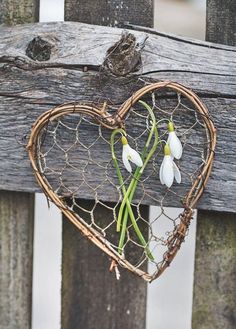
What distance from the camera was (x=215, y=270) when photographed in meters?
1.99

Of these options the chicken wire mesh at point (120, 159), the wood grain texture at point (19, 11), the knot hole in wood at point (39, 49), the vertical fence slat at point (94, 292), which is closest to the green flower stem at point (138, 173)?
the chicken wire mesh at point (120, 159)

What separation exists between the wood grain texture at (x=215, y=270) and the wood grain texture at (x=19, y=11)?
1.93 feet

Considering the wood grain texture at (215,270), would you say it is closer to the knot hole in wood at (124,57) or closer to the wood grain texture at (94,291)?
the wood grain texture at (94,291)

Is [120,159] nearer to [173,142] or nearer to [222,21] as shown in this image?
[173,142]

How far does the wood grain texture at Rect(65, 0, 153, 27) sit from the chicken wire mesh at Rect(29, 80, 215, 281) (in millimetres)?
198

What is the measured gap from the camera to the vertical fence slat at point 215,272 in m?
1.97

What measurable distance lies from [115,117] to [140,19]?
248 mm

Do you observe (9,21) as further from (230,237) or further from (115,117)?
(230,237)

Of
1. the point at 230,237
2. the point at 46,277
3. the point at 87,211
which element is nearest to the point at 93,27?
the point at 87,211

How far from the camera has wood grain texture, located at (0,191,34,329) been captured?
209 cm

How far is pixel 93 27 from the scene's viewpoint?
1.88 meters

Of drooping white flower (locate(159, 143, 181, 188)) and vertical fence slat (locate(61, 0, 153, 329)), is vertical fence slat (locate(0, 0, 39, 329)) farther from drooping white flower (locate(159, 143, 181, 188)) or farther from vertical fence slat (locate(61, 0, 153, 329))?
drooping white flower (locate(159, 143, 181, 188))

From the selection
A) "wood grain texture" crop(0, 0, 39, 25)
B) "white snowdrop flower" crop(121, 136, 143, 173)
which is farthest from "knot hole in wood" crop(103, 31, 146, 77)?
"wood grain texture" crop(0, 0, 39, 25)

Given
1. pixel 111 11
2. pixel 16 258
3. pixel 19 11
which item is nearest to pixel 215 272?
pixel 16 258
